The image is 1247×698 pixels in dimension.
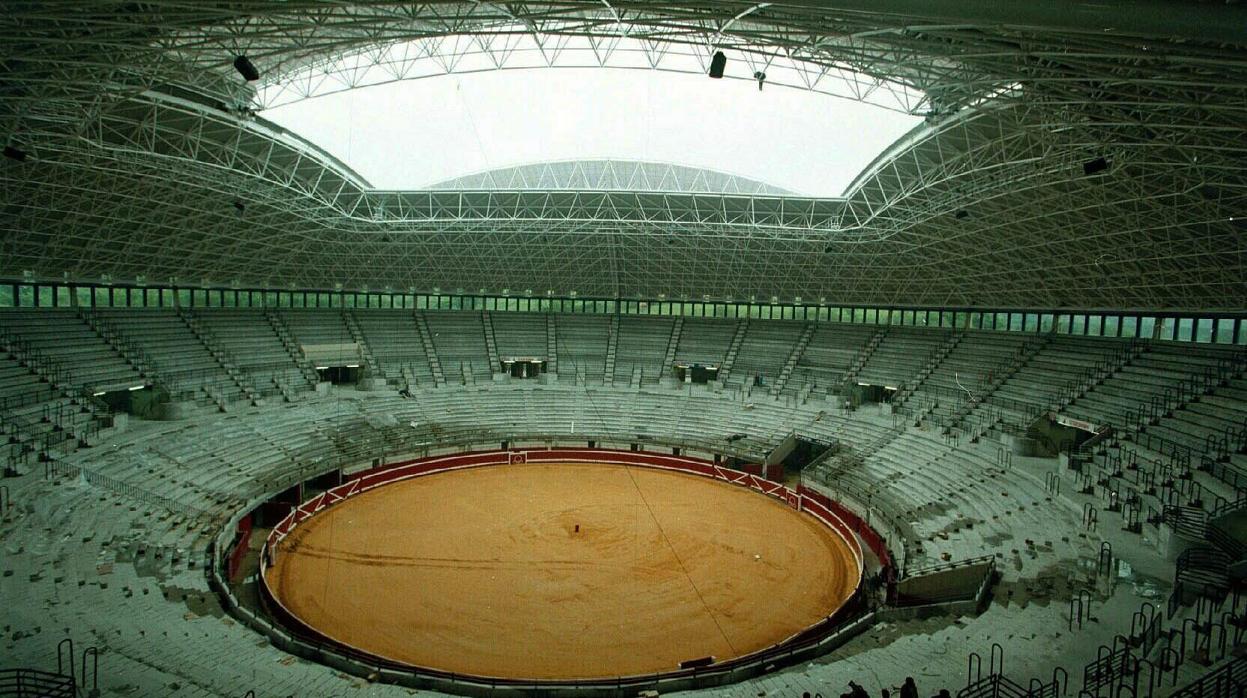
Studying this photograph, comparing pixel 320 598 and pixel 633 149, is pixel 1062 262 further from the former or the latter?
pixel 320 598

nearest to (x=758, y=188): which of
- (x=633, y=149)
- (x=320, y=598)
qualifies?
(x=633, y=149)

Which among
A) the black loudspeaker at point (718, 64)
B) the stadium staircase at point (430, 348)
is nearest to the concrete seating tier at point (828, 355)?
the stadium staircase at point (430, 348)

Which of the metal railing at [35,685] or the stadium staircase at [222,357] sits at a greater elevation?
the stadium staircase at [222,357]

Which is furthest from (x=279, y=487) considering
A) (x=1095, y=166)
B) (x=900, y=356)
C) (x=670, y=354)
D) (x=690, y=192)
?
(x=900, y=356)

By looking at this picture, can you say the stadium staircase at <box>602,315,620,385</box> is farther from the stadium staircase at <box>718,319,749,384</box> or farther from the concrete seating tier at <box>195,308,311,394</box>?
the concrete seating tier at <box>195,308,311,394</box>

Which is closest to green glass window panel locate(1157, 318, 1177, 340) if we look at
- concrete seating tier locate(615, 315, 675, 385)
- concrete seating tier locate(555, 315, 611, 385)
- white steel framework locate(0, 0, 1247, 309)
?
white steel framework locate(0, 0, 1247, 309)

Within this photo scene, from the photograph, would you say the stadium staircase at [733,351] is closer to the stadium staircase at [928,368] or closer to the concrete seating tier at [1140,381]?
the stadium staircase at [928,368]

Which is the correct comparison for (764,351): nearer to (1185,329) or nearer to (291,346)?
(1185,329)
